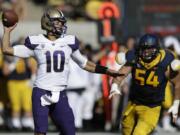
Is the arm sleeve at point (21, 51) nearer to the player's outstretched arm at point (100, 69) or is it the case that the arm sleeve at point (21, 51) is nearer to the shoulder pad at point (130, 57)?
the player's outstretched arm at point (100, 69)

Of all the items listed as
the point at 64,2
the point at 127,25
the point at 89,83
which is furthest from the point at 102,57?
the point at 64,2

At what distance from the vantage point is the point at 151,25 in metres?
15.5

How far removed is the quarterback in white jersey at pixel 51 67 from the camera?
8086 mm

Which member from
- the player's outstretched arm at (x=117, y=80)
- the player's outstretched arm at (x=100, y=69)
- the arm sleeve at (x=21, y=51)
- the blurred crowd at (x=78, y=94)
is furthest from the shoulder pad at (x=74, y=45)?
the blurred crowd at (x=78, y=94)

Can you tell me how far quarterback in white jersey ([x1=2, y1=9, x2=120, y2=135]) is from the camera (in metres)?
8.09

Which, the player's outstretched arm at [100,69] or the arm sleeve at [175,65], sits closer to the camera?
the player's outstretched arm at [100,69]

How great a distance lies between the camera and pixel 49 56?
809 cm

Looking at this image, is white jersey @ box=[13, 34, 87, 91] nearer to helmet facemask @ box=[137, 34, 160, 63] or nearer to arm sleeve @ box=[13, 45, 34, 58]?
arm sleeve @ box=[13, 45, 34, 58]

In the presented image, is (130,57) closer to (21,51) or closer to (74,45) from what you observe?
(74,45)

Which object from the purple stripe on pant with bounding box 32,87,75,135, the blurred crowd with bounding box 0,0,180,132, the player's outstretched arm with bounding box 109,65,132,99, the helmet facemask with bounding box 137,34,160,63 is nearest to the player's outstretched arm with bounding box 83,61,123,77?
the player's outstretched arm with bounding box 109,65,132,99

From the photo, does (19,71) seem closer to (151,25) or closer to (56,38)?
A: (151,25)

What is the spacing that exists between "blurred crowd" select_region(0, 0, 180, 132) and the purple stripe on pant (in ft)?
15.0

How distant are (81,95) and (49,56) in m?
5.06

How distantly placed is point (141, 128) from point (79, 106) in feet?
16.0
